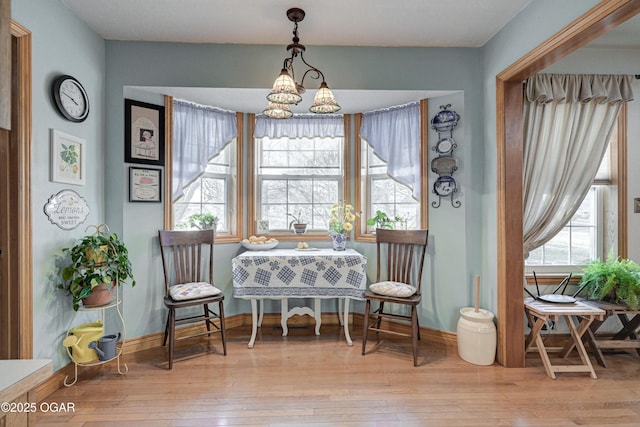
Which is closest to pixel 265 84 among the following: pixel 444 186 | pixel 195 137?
pixel 195 137

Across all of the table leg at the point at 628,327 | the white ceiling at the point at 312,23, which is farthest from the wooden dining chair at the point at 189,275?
the table leg at the point at 628,327

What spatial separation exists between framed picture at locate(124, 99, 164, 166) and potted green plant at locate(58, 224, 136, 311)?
2.63ft

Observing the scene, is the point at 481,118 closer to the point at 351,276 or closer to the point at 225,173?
the point at 351,276

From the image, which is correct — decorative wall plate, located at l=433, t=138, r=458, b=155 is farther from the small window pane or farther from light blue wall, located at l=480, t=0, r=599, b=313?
the small window pane

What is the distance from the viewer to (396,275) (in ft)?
10.1

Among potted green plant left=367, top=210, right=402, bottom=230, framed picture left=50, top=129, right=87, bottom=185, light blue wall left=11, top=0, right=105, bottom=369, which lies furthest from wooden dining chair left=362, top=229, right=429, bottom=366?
framed picture left=50, top=129, right=87, bottom=185

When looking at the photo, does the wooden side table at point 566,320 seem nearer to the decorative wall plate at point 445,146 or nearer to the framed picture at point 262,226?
the decorative wall plate at point 445,146

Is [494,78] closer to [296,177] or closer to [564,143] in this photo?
[564,143]

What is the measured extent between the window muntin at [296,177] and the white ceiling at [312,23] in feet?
2.36

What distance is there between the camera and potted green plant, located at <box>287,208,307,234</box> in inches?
139

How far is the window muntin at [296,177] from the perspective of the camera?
362cm

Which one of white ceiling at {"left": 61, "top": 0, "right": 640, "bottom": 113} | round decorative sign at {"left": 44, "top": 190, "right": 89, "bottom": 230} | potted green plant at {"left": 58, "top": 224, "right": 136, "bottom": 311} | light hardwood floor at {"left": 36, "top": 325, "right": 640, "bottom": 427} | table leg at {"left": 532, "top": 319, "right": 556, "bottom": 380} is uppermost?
white ceiling at {"left": 61, "top": 0, "right": 640, "bottom": 113}

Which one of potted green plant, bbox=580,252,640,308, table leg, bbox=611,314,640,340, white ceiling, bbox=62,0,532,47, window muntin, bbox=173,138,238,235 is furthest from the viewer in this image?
window muntin, bbox=173,138,238,235

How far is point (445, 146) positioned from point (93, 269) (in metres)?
2.98
